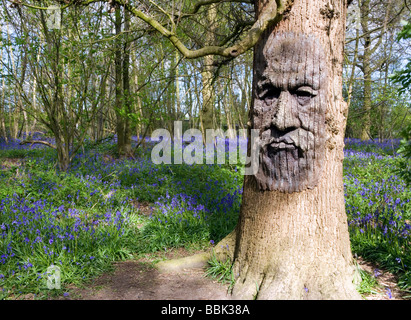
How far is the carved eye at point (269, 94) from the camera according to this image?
9.59ft

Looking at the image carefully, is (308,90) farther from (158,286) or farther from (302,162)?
(158,286)

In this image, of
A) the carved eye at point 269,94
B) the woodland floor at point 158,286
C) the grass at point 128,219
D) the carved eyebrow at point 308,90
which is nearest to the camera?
the carved eyebrow at point 308,90

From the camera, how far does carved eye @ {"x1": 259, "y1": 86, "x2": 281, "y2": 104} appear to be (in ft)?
9.59

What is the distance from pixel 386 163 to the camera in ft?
25.5

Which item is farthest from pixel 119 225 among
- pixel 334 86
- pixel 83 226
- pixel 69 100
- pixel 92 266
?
pixel 69 100

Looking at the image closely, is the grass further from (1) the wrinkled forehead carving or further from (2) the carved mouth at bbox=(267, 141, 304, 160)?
(1) the wrinkled forehead carving

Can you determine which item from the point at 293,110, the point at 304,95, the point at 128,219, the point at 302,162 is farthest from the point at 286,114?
the point at 128,219

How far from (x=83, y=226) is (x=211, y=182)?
2482mm

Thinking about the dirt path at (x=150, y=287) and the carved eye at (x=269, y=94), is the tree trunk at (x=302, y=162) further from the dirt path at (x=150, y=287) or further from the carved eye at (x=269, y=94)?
the dirt path at (x=150, y=287)

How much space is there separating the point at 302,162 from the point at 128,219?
9.24 ft

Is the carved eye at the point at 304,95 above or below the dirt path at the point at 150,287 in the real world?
above

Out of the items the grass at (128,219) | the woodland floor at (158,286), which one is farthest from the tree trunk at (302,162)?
the grass at (128,219)

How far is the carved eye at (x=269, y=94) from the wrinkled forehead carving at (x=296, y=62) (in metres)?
0.06
